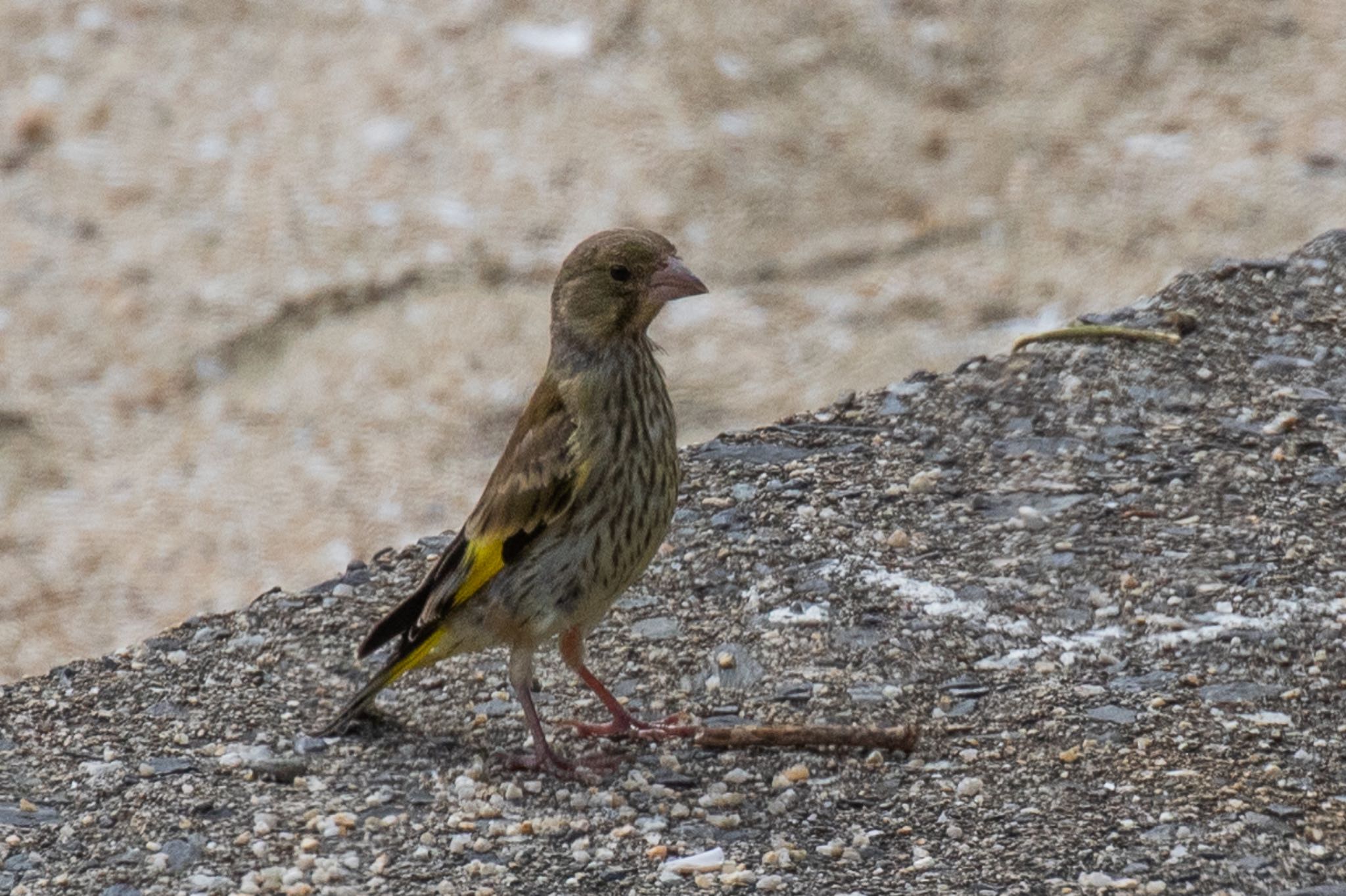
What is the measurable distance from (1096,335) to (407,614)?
2297 millimetres

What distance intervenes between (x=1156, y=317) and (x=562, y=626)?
2.29 m

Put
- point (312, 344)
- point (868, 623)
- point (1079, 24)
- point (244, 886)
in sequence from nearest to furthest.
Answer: point (244, 886) → point (868, 623) → point (312, 344) → point (1079, 24)

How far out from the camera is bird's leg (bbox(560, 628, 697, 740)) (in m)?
4.21

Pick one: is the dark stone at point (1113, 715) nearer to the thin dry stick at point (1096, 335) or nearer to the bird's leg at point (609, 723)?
the bird's leg at point (609, 723)

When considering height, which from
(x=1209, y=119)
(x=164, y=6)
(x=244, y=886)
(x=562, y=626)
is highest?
(x=164, y=6)

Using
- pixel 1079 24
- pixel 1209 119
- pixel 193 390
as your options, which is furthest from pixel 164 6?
pixel 1209 119

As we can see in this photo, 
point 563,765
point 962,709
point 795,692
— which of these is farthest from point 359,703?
point 962,709

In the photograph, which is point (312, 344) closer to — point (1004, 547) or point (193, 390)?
point (193, 390)

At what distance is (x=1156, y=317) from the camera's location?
568cm

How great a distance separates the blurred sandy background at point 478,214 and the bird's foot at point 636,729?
102 inches

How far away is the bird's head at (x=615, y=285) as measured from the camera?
13.7 ft

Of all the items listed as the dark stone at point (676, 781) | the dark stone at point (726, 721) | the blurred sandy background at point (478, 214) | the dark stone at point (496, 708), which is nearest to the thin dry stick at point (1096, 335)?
the blurred sandy background at point (478, 214)

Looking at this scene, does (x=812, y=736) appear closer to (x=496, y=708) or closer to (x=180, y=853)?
(x=496, y=708)

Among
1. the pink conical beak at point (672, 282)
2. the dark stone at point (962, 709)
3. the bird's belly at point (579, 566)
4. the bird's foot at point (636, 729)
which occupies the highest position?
the pink conical beak at point (672, 282)
